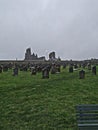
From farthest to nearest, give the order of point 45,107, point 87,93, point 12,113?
point 87,93, point 45,107, point 12,113

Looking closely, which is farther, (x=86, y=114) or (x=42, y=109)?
(x=42, y=109)

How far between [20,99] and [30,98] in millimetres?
534

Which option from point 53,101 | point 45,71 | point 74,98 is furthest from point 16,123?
point 45,71

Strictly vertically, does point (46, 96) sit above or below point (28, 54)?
below

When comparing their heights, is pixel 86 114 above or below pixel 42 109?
above

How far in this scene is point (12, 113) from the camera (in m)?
12.3

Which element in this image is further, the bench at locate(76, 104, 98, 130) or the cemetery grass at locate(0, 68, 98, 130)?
the cemetery grass at locate(0, 68, 98, 130)

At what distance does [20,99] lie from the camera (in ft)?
50.6

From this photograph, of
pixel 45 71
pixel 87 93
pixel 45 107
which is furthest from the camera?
pixel 45 71

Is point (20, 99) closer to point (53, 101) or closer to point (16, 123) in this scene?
point (53, 101)

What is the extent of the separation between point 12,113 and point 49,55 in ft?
329

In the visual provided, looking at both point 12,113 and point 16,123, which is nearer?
point 16,123

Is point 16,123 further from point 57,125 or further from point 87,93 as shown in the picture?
point 87,93

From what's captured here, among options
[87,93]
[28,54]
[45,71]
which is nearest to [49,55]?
[28,54]
